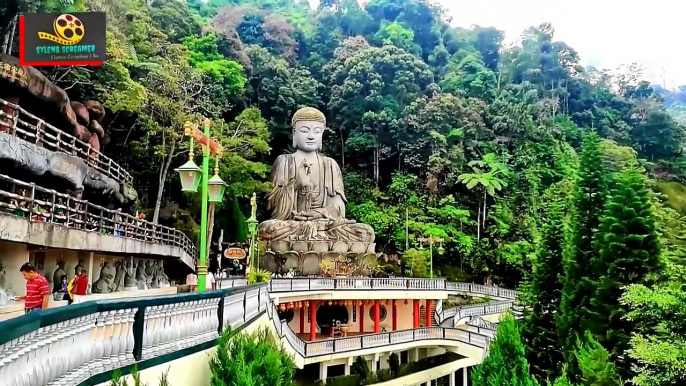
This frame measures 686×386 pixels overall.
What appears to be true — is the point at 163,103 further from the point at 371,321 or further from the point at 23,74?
the point at 371,321

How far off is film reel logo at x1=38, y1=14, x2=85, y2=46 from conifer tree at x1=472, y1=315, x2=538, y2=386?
1088 centimetres

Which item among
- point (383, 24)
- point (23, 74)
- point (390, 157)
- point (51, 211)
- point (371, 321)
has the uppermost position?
point (383, 24)

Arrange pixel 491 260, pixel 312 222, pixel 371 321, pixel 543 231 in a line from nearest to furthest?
pixel 543 231 < pixel 371 321 < pixel 312 222 < pixel 491 260

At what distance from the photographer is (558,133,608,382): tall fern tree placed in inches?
527

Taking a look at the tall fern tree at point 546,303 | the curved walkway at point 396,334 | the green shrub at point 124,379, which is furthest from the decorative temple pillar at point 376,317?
the green shrub at point 124,379

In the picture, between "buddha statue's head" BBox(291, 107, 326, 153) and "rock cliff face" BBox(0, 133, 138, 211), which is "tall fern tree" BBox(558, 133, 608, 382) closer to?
"rock cliff face" BBox(0, 133, 138, 211)

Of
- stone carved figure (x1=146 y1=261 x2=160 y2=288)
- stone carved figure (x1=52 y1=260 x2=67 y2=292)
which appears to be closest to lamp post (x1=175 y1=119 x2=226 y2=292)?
stone carved figure (x1=52 y1=260 x2=67 y2=292)

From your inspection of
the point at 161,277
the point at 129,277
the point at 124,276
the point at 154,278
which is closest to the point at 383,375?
the point at 161,277

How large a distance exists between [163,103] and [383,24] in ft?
125

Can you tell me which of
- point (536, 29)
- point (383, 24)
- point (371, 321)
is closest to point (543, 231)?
point (371, 321)

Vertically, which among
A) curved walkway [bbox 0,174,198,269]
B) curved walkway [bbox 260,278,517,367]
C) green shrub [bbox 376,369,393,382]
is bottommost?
green shrub [bbox 376,369,393,382]

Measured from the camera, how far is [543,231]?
1769 centimetres

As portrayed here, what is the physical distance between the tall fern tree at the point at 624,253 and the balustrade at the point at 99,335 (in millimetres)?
8916

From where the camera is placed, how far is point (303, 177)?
32781 mm
